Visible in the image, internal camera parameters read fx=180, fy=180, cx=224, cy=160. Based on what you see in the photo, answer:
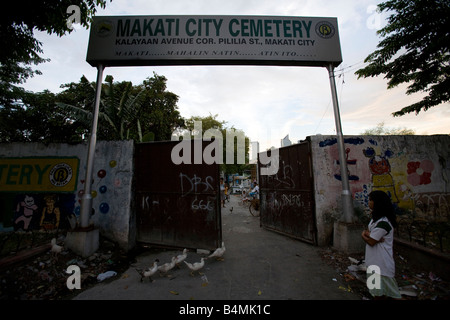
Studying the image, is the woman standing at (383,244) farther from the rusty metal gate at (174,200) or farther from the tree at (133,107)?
the tree at (133,107)

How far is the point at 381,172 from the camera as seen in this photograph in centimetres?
533

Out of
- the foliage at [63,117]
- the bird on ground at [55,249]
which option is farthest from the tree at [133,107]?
the bird on ground at [55,249]

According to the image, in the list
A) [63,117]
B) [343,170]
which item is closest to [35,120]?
[63,117]

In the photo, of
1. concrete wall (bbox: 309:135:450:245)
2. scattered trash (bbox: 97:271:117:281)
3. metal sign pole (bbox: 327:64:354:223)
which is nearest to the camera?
scattered trash (bbox: 97:271:117:281)

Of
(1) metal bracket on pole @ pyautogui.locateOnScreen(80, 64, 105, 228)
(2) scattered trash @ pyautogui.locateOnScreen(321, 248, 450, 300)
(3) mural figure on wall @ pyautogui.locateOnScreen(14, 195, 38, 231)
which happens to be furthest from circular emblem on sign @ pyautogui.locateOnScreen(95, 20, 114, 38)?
(2) scattered trash @ pyautogui.locateOnScreen(321, 248, 450, 300)

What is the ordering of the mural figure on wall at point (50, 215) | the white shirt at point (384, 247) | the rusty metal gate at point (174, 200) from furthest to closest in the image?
the mural figure on wall at point (50, 215), the rusty metal gate at point (174, 200), the white shirt at point (384, 247)

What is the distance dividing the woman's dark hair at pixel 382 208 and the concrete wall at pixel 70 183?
5224 mm

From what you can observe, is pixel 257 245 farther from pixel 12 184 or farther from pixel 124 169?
pixel 12 184

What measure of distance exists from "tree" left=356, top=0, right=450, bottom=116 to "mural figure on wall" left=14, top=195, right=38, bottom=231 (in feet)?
41.0

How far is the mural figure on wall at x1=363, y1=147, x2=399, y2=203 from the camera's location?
5281mm

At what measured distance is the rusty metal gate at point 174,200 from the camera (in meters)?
4.69

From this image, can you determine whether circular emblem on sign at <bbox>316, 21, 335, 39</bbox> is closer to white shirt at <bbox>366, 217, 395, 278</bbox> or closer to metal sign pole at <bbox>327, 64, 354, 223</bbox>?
metal sign pole at <bbox>327, 64, 354, 223</bbox>

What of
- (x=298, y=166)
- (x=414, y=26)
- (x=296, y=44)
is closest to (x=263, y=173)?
(x=298, y=166)

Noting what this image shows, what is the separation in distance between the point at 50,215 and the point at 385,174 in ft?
31.9
